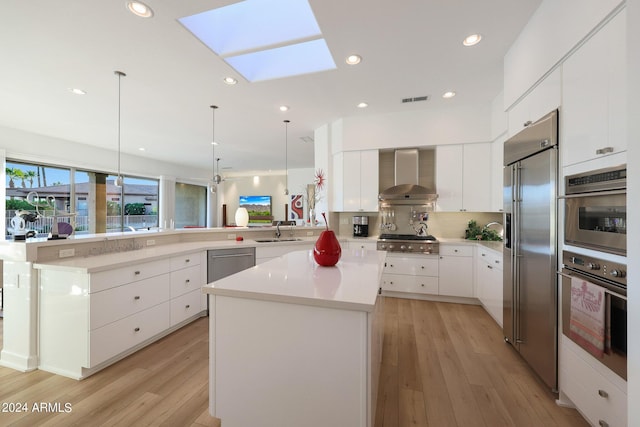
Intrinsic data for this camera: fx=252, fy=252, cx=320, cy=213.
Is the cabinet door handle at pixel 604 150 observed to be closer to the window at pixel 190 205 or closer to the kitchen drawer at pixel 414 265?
the kitchen drawer at pixel 414 265

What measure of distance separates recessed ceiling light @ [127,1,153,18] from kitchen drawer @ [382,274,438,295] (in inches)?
149

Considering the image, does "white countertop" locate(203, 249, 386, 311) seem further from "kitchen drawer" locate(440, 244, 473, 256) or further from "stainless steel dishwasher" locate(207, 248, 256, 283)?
"kitchen drawer" locate(440, 244, 473, 256)

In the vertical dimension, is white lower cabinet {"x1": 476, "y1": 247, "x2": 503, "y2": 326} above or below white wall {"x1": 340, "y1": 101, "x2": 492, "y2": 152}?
below

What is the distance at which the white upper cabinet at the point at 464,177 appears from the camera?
11.8 ft

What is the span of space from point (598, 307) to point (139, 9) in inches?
134

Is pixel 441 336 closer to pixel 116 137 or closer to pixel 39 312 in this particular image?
pixel 39 312

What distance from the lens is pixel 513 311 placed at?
7.20ft

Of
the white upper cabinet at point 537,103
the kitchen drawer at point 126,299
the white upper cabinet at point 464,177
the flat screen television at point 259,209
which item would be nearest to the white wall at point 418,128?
the white upper cabinet at point 464,177

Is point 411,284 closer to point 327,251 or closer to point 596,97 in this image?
point 327,251

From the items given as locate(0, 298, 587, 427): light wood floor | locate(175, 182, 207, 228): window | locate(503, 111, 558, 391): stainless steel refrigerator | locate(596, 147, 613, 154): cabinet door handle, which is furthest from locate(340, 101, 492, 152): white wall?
locate(175, 182, 207, 228): window

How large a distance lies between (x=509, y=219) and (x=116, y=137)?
6.49 meters

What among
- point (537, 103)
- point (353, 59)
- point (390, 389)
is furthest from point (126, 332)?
point (537, 103)

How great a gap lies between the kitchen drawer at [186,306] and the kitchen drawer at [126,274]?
40cm

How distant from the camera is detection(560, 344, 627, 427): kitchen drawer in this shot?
1229 mm
